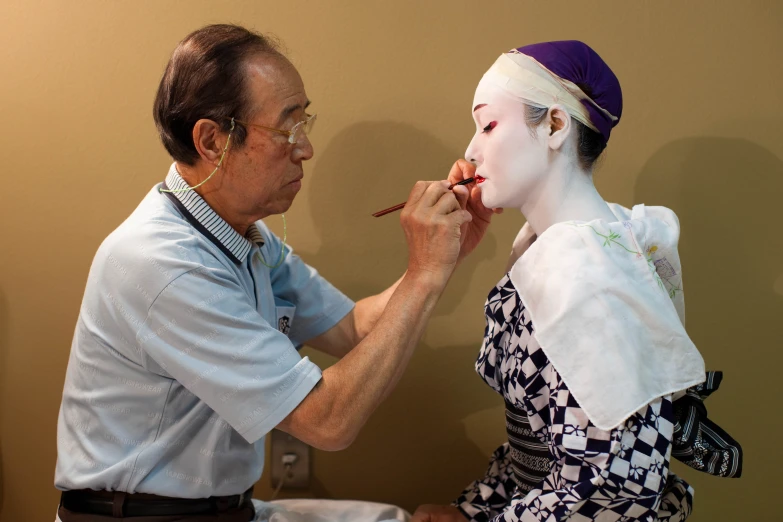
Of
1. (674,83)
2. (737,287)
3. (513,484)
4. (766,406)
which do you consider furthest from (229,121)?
(766,406)

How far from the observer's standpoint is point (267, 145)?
1302 mm

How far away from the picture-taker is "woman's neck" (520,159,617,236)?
1.17 metres

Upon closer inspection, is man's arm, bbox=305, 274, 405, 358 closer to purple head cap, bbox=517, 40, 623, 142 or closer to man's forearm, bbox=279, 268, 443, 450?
man's forearm, bbox=279, 268, 443, 450

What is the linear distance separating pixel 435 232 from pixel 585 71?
363 mm

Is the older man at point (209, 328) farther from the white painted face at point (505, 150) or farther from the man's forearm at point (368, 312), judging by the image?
the man's forearm at point (368, 312)

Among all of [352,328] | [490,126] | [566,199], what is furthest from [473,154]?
[352,328]

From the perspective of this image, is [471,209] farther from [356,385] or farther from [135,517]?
[135,517]

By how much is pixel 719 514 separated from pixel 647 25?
1121 millimetres

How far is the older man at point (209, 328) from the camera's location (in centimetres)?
120

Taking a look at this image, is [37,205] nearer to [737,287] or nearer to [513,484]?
[513,484]

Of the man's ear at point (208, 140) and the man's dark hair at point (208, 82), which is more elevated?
the man's dark hair at point (208, 82)

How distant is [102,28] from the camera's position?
5.41 ft

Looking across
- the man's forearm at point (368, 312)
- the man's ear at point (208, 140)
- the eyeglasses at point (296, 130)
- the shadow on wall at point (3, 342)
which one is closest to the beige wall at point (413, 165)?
the shadow on wall at point (3, 342)

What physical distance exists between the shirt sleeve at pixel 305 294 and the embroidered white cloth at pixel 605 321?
59 cm
